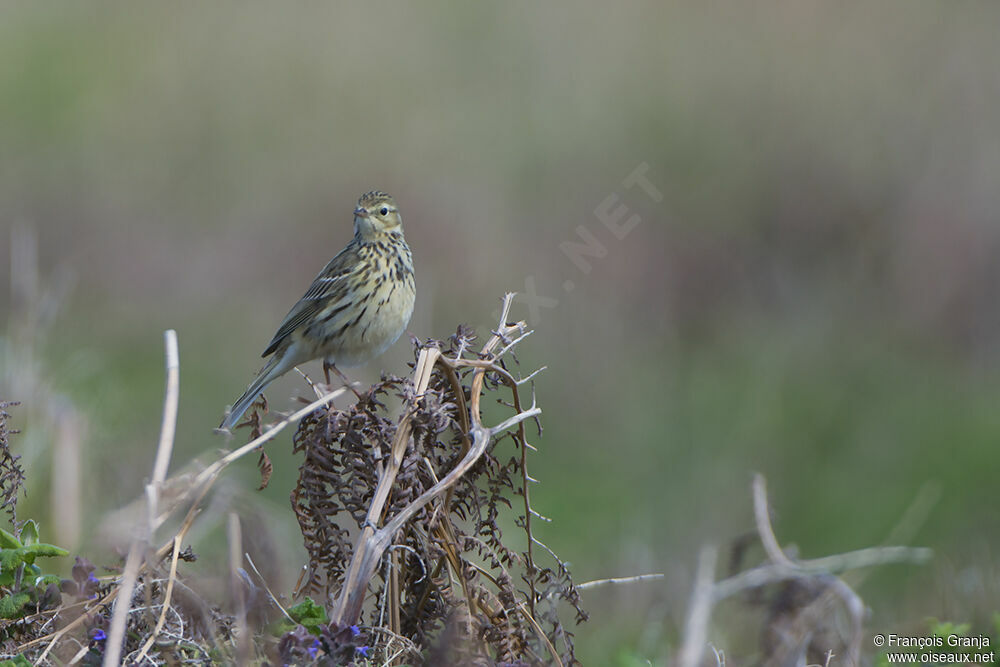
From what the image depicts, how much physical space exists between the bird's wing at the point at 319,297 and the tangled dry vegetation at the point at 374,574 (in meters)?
2.97

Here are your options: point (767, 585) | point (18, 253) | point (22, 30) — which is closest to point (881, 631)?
point (767, 585)

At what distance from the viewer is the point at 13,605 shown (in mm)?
2754

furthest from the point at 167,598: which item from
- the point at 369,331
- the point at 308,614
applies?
the point at 369,331

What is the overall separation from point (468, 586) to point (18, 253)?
8.28 meters

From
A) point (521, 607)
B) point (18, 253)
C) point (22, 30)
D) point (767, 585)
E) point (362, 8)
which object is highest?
point (22, 30)

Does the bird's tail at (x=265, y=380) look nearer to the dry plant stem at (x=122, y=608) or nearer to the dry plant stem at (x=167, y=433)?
the dry plant stem at (x=167, y=433)

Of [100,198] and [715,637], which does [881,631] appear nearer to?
[715,637]

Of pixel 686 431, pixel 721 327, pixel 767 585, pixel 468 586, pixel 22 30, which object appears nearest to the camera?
pixel 468 586

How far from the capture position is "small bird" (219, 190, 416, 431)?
590 centimetres

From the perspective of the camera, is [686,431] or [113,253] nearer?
[686,431]

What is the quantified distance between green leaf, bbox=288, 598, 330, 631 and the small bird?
3.04m

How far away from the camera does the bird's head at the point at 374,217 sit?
6422 millimetres

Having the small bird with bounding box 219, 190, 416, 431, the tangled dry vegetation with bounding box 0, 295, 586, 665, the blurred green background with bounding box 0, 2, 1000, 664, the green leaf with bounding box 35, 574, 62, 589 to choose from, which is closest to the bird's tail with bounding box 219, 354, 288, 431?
the small bird with bounding box 219, 190, 416, 431

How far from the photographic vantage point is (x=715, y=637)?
4.42 m
